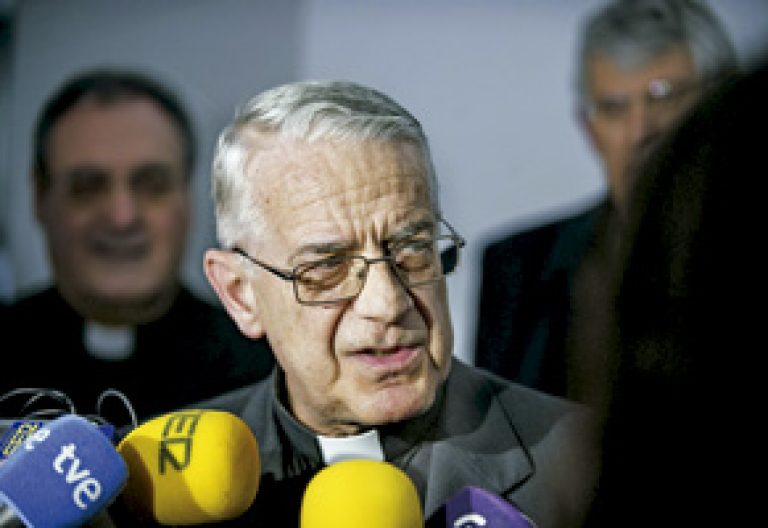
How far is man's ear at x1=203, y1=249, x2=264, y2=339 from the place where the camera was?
6.47 feet

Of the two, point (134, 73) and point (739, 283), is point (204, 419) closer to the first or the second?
point (134, 73)

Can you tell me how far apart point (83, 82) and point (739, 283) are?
1834 mm

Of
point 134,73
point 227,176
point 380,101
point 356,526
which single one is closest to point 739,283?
point 356,526

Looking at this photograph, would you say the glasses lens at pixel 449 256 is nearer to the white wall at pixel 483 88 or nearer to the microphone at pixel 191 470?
the white wall at pixel 483 88

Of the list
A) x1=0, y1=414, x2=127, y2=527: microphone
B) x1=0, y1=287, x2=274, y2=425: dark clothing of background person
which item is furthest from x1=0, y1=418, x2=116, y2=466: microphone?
x1=0, y1=287, x2=274, y2=425: dark clothing of background person

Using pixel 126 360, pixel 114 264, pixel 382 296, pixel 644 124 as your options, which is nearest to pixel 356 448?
pixel 382 296

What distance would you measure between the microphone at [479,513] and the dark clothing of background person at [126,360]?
674 millimetres

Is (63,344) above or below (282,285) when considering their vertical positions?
below

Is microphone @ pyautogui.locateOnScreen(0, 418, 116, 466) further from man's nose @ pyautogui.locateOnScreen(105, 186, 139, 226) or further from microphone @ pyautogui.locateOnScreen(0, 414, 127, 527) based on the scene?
man's nose @ pyautogui.locateOnScreen(105, 186, 139, 226)

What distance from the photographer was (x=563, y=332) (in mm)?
2006

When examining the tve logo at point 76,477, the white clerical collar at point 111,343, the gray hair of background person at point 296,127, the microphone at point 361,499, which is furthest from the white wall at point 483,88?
the tve logo at point 76,477

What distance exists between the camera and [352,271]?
1819 mm

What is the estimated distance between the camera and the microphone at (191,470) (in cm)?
156

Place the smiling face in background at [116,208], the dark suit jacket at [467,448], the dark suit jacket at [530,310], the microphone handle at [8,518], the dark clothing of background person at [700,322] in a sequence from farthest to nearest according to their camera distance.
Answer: the smiling face in background at [116,208]
the dark suit jacket at [530,310]
the dark suit jacket at [467,448]
the microphone handle at [8,518]
the dark clothing of background person at [700,322]
